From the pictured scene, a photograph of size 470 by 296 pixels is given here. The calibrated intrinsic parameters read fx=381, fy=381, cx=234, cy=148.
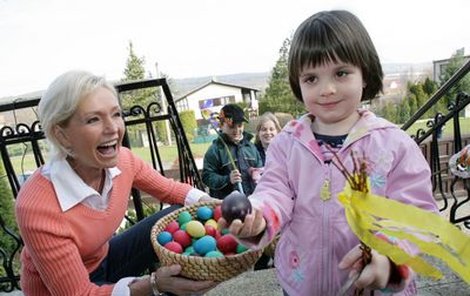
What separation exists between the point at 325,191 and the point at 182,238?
0.74m

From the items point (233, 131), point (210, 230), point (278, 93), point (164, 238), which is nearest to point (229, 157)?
point (233, 131)

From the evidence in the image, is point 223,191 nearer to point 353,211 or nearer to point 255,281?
point 255,281

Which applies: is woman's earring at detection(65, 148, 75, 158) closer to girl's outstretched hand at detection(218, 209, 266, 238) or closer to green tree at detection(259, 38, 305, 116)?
girl's outstretched hand at detection(218, 209, 266, 238)

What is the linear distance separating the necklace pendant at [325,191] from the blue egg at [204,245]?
60 cm

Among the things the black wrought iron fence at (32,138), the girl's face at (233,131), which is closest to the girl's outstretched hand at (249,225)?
the black wrought iron fence at (32,138)

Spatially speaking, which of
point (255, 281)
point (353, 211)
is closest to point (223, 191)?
point (255, 281)

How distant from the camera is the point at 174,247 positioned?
1535mm

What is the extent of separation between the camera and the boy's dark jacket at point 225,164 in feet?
10.6

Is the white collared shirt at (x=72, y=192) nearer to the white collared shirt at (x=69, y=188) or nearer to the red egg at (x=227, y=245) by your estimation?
the white collared shirt at (x=69, y=188)

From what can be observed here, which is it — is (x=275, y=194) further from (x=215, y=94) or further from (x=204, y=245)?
(x=215, y=94)

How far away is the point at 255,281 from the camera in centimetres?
224

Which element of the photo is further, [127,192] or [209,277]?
[127,192]

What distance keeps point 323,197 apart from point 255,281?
129 centimetres

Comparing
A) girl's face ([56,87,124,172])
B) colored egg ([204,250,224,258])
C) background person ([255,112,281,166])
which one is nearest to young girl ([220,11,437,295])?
colored egg ([204,250,224,258])
